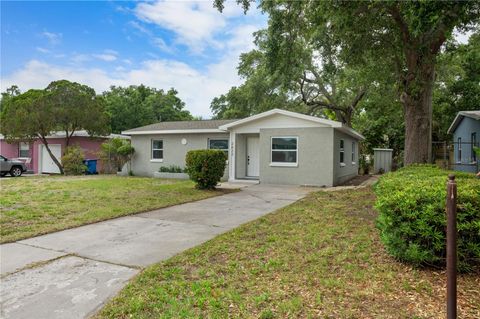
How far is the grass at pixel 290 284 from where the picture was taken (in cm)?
295

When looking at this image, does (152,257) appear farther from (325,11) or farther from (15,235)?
(325,11)

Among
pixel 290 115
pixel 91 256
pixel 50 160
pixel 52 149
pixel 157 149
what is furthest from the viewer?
pixel 52 149

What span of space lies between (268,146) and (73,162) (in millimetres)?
12335

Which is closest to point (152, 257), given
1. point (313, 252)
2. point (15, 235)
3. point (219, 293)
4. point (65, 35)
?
point (219, 293)

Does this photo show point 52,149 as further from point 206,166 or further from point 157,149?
point 206,166

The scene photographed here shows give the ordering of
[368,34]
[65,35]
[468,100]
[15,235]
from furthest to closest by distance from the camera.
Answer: [468,100] < [65,35] < [368,34] < [15,235]

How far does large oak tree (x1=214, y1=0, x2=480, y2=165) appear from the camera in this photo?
26.9 feet

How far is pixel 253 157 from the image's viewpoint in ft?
53.1

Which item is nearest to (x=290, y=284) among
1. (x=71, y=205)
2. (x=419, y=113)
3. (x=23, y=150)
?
(x=71, y=205)

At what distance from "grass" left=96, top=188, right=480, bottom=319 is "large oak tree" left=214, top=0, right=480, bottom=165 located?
5.53m

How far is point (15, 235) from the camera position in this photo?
5664mm

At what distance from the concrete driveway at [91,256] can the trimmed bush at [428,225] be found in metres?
2.98

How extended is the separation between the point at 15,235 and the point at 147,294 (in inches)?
146

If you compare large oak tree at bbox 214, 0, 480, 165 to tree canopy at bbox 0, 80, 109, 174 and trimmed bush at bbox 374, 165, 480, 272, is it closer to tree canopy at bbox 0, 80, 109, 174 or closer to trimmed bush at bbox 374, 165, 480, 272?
trimmed bush at bbox 374, 165, 480, 272
